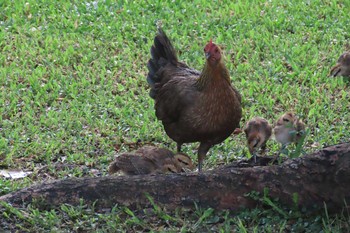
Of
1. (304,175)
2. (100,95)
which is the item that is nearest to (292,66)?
(100,95)

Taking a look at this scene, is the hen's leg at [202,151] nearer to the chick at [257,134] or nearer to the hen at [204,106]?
the hen at [204,106]

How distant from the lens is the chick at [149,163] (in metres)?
8.26

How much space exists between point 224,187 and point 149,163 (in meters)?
1.48

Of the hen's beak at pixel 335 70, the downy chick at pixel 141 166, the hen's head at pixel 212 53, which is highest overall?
the hen's head at pixel 212 53

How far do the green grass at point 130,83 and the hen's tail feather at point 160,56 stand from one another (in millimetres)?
654

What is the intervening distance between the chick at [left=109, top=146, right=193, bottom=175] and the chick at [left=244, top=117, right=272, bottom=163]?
2.53ft

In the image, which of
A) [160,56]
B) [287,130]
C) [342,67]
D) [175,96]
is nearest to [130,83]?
[160,56]

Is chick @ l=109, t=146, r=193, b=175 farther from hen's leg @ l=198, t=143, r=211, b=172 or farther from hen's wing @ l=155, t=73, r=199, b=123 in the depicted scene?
hen's wing @ l=155, t=73, r=199, b=123

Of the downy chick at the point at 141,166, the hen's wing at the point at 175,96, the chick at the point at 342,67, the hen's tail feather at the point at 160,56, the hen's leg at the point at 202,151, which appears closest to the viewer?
the downy chick at the point at 141,166

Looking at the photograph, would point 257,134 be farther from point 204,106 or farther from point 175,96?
point 175,96

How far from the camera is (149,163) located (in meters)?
8.29

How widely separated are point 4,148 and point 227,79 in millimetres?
2542

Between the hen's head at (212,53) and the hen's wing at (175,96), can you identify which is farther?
the hen's wing at (175,96)

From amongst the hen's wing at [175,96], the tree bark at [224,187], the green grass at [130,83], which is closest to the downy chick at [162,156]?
the hen's wing at [175,96]
